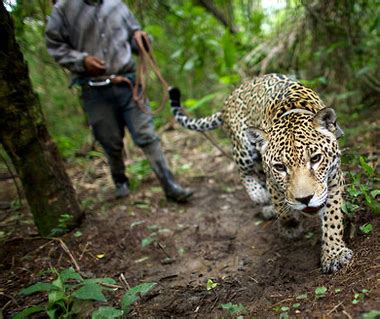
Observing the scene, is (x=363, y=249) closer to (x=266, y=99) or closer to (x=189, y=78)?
(x=266, y=99)

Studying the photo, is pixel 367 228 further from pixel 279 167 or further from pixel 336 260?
pixel 279 167

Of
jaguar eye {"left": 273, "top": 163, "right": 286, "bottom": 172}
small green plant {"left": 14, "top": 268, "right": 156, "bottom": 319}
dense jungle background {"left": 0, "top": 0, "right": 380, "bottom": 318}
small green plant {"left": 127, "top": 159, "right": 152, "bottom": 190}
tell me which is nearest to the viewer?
small green plant {"left": 14, "top": 268, "right": 156, "bottom": 319}

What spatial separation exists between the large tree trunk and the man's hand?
1.01m

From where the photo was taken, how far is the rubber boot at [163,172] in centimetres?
537

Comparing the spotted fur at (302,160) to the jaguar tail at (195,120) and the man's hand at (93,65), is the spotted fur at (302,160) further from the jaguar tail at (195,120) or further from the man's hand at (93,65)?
the man's hand at (93,65)

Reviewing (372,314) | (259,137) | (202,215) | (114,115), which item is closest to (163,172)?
(202,215)

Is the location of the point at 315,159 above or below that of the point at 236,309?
above

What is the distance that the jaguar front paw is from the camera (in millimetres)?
2986

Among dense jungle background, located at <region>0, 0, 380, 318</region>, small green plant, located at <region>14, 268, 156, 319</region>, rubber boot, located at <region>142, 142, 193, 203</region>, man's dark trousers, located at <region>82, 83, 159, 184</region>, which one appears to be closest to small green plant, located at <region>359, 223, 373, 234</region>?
dense jungle background, located at <region>0, 0, 380, 318</region>

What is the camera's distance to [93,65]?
4766 mm

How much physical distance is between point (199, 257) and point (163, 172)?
166 cm

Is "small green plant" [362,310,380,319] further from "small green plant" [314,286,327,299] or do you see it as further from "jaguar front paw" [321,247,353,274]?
"jaguar front paw" [321,247,353,274]

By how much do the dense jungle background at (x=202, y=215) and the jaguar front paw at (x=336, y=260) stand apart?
0.28 feet

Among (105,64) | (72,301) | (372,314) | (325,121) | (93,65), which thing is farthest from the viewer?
(105,64)
